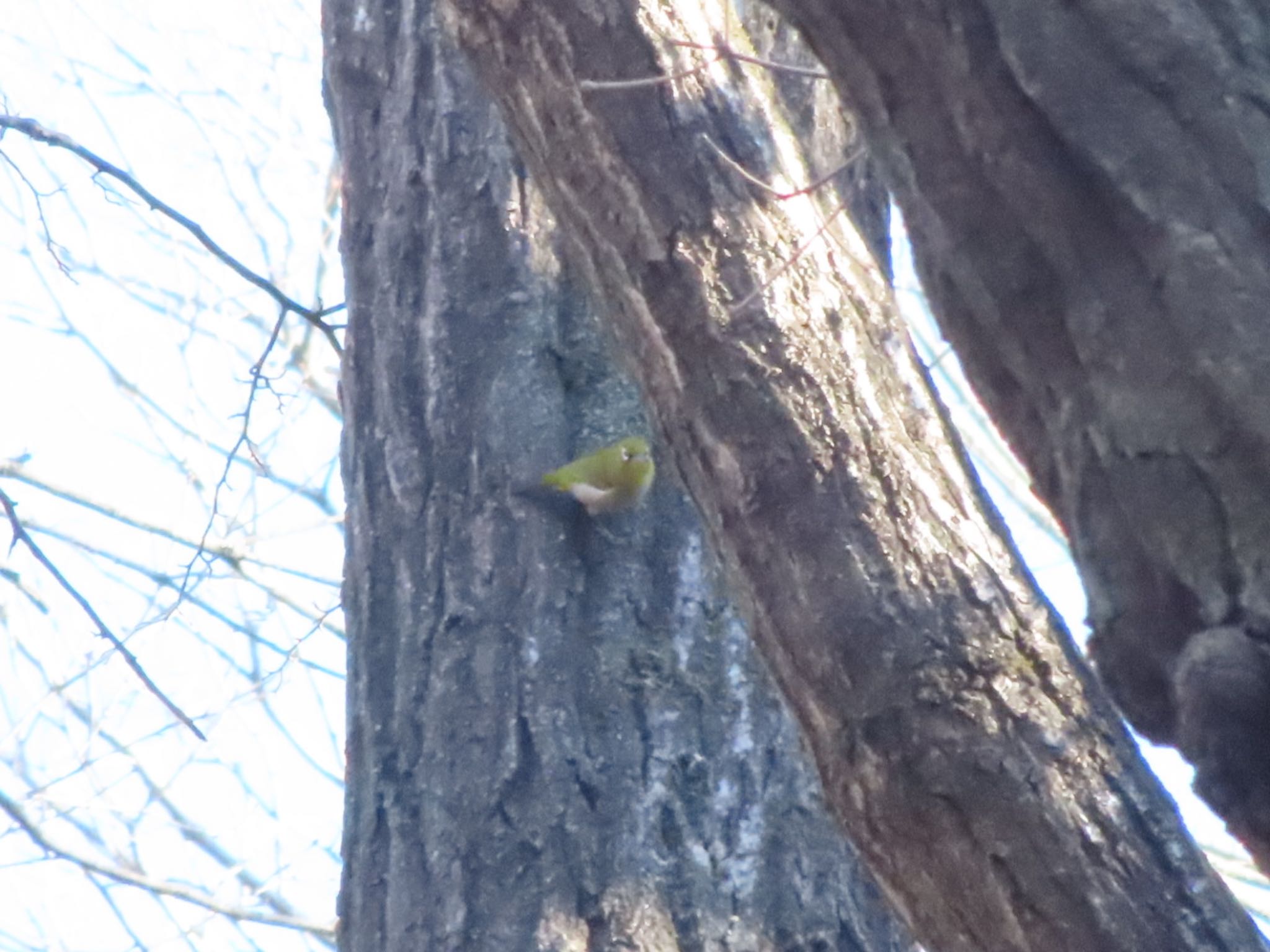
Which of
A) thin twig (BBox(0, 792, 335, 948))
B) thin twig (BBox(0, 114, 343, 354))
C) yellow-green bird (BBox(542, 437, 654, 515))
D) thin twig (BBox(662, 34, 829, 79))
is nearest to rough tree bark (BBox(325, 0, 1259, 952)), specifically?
thin twig (BBox(662, 34, 829, 79))

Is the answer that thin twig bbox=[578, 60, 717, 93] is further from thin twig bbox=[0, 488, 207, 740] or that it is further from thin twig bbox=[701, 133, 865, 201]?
thin twig bbox=[0, 488, 207, 740]

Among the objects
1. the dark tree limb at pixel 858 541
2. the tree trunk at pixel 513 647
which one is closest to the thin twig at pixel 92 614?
the tree trunk at pixel 513 647

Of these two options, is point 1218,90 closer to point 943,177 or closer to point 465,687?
point 943,177

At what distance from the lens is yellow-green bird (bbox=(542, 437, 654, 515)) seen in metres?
2.80

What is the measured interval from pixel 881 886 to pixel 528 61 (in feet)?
3.37

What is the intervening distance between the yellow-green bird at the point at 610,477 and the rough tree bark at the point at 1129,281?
1.35 m

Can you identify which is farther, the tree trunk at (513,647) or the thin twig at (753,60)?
the tree trunk at (513,647)

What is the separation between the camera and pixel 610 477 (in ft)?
9.34

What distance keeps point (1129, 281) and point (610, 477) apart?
155 centimetres

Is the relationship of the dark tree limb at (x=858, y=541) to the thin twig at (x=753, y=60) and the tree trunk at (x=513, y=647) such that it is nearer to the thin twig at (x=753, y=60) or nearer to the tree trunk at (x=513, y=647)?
the thin twig at (x=753, y=60)

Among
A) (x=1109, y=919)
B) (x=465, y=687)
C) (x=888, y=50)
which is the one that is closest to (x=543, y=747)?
(x=465, y=687)

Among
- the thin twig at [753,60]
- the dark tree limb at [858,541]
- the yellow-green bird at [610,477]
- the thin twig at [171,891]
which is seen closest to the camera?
the dark tree limb at [858,541]

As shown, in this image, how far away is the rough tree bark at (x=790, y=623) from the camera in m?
1.51

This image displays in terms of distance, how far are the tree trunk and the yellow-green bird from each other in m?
0.04
